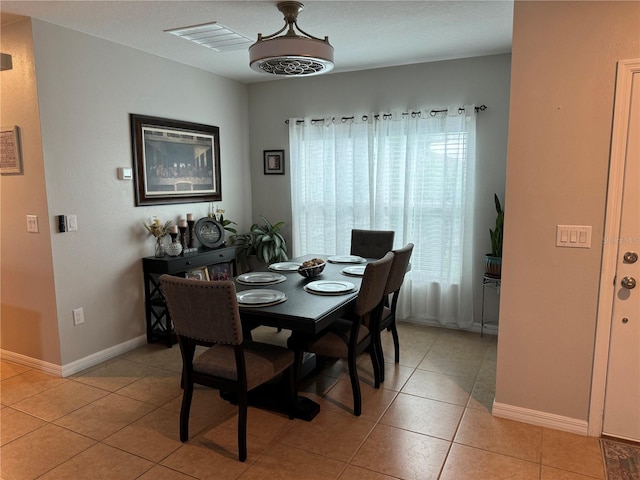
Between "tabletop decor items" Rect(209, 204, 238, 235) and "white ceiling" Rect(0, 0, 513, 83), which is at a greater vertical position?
"white ceiling" Rect(0, 0, 513, 83)

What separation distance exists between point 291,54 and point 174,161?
82.4 inches

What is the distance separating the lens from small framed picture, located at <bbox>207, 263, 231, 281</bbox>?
4.28m

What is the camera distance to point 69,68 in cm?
319

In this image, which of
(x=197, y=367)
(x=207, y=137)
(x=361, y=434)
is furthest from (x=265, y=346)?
(x=207, y=137)

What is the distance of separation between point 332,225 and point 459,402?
91.4 inches

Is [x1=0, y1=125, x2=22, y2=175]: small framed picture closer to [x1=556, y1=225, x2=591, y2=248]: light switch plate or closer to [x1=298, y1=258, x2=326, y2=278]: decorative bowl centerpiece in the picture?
[x1=298, y1=258, x2=326, y2=278]: decorative bowl centerpiece

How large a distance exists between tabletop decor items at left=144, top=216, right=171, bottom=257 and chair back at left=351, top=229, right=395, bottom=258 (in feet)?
5.66

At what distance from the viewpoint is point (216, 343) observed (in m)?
2.24

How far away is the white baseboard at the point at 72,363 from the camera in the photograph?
3274mm

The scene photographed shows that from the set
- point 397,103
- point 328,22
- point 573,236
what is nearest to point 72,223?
point 328,22

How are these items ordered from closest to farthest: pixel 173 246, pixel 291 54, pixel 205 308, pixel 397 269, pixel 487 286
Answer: pixel 205 308
pixel 291 54
pixel 397 269
pixel 173 246
pixel 487 286

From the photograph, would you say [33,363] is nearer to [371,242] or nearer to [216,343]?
[216,343]

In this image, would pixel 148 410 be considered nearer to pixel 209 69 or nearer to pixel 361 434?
pixel 361 434

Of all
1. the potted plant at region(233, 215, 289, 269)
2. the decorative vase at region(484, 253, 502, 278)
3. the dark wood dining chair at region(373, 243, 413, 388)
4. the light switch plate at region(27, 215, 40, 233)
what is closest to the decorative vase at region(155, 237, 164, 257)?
the potted plant at region(233, 215, 289, 269)
